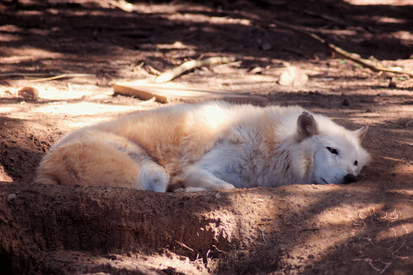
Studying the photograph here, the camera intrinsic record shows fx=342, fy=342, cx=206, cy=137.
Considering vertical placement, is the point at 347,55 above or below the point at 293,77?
above

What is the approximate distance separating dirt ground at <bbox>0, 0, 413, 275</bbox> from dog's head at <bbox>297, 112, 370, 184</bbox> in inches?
8.5

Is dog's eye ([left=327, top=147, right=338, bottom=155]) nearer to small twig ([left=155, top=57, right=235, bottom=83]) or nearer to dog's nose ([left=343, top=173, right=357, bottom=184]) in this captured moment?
dog's nose ([left=343, top=173, right=357, bottom=184])

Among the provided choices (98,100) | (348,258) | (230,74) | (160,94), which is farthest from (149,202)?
(230,74)

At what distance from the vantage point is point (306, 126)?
374cm

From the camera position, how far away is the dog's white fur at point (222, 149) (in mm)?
3504

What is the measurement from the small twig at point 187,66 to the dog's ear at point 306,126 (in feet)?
17.0

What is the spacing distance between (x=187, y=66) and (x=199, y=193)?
21.8 feet

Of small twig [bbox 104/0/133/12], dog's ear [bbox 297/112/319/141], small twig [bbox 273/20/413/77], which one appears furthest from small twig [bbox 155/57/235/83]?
dog's ear [bbox 297/112/319/141]

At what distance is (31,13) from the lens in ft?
37.1

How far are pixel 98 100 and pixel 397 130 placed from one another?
5248mm

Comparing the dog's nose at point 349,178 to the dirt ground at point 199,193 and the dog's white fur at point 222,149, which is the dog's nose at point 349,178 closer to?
the dog's white fur at point 222,149

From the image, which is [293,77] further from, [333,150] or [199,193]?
[199,193]

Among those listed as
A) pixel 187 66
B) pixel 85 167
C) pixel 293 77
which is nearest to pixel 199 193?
pixel 85 167

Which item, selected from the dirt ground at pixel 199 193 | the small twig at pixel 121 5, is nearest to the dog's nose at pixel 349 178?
the dirt ground at pixel 199 193
